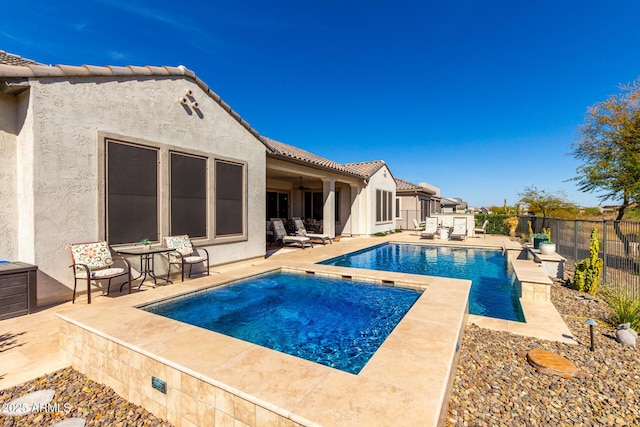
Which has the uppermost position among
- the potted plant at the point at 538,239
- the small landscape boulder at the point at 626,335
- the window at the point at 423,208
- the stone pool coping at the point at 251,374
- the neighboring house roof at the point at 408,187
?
the neighboring house roof at the point at 408,187

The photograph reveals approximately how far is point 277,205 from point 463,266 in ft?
38.0

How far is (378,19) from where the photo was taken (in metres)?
14.6

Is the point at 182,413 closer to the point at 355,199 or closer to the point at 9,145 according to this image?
the point at 9,145

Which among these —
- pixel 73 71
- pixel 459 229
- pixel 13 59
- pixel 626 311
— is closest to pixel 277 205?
pixel 459 229

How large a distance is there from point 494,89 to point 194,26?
60.3ft

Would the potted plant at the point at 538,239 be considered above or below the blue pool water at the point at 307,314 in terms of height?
above

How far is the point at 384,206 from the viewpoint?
827 inches

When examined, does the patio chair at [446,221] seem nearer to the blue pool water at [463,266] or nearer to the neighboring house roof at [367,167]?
the blue pool water at [463,266]

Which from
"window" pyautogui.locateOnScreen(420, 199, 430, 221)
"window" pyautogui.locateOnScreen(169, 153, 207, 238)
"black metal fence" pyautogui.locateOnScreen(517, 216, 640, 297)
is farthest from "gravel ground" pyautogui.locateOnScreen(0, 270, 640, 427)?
"window" pyautogui.locateOnScreen(420, 199, 430, 221)

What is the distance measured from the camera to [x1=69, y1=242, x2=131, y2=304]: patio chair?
5375 mm

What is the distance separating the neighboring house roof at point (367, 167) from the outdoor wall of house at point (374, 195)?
287 millimetres

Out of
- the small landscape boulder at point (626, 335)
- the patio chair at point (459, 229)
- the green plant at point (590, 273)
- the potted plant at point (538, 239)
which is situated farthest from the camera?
the patio chair at point (459, 229)

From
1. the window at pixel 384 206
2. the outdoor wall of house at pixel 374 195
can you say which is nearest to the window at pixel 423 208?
the outdoor wall of house at pixel 374 195

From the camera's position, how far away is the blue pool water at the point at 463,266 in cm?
641
